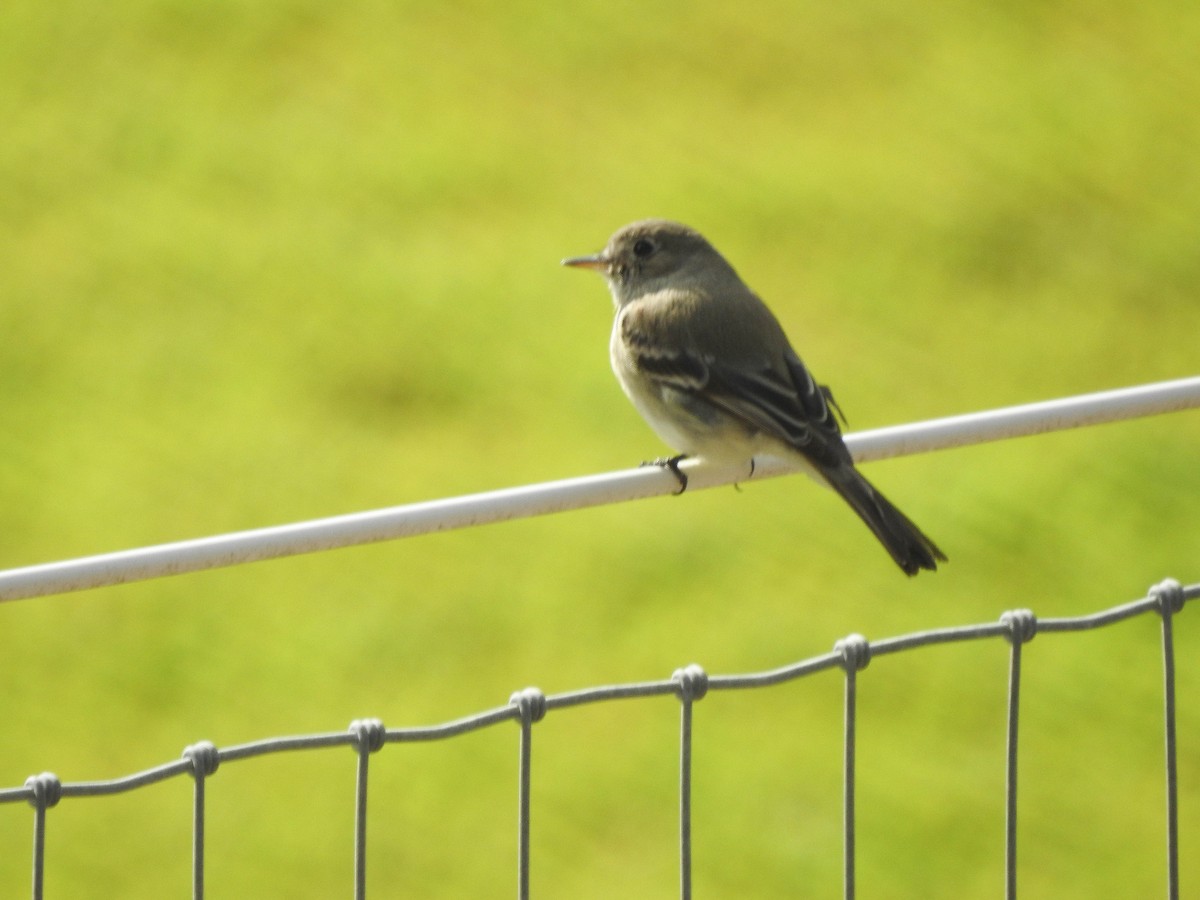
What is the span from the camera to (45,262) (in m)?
9.55

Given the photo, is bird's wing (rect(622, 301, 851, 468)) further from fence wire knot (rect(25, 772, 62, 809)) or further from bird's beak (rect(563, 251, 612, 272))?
fence wire knot (rect(25, 772, 62, 809))

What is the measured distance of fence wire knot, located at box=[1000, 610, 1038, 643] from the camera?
2963mm

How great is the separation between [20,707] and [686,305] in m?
3.26

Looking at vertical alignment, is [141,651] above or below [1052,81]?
below

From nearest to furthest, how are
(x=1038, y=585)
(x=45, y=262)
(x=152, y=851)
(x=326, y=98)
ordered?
(x=152, y=851) < (x=1038, y=585) < (x=45, y=262) < (x=326, y=98)

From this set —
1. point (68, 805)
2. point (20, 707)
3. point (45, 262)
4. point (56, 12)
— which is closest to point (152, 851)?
point (68, 805)

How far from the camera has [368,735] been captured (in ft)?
8.79

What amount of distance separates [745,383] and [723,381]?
62mm

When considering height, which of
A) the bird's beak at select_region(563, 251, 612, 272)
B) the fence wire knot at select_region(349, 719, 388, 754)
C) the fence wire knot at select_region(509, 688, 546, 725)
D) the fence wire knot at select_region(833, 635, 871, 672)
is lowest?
the fence wire knot at select_region(349, 719, 388, 754)

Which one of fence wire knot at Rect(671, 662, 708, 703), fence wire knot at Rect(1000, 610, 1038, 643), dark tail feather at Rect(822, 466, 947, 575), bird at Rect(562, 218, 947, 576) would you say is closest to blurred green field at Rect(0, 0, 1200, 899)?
bird at Rect(562, 218, 947, 576)

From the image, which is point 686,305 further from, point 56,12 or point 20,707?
point 56,12

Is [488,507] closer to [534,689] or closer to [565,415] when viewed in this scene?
[534,689]

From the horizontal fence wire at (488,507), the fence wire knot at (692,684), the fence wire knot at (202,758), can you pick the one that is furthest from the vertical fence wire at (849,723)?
the fence wire knot at (202,758)

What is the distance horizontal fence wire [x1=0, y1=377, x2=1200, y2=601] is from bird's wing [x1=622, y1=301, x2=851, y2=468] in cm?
78
